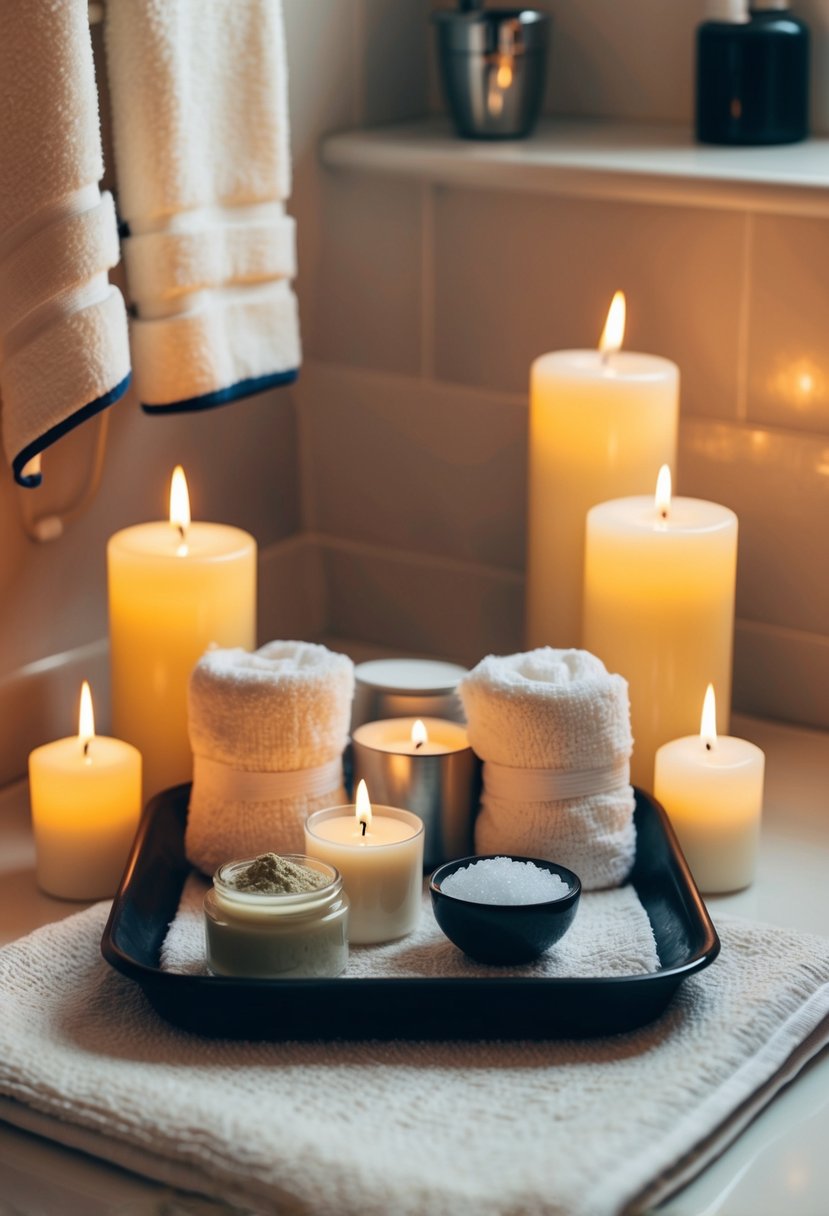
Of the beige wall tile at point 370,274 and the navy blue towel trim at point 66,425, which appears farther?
the beige wall tile at point 370,274

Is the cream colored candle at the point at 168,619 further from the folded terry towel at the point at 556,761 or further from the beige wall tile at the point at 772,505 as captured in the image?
the beige wall tile at the point at 772,505

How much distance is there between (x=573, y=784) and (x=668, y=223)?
0.52 m

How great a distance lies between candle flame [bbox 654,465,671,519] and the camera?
118cm

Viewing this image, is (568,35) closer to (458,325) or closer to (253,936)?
(458,325)

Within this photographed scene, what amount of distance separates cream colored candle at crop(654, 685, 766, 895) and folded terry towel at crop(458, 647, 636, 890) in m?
0.05

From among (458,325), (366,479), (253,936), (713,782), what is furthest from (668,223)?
(253,936)

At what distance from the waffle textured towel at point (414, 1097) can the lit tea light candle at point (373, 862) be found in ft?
0.32

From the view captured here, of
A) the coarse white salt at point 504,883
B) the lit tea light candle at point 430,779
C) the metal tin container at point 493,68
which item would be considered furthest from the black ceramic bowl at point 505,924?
the metal tin container at point 493,68

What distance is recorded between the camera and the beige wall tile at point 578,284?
130 cm

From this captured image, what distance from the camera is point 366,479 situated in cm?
153

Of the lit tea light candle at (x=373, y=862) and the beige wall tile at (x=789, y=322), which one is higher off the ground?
the beige wall tile at (x=789, y=322)

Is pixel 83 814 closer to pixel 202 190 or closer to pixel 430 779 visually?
pixel 430 779

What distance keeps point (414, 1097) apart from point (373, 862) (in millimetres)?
161

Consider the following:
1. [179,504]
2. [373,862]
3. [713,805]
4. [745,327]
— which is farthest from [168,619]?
[745,327]
